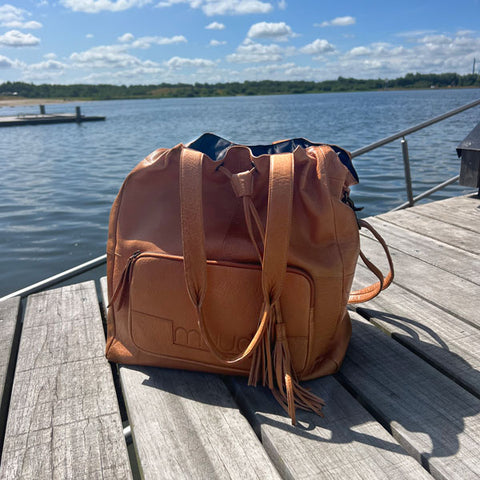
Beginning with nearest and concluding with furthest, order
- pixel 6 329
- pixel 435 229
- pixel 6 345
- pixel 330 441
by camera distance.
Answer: pixel 330 441 → pixel 6 345 → pixel 6 329 → pixel 435 229

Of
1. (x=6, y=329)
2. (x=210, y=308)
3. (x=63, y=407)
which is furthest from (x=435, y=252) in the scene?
(x=6, y=329)

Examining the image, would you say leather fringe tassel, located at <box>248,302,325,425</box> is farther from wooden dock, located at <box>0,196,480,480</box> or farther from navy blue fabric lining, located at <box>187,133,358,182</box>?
navy blue fabric lining, located at <box>187,133,358,182</box>

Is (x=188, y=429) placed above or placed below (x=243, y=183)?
below

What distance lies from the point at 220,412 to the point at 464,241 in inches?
71.7

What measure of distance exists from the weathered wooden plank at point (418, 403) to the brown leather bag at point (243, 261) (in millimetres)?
129

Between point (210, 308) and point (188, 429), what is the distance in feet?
0.99

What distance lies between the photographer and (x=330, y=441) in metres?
1.07

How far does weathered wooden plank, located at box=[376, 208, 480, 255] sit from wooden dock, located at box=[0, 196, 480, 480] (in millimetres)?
727

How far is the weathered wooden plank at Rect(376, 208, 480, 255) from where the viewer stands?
242cm

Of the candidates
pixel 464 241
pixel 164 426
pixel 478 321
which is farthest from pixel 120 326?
pixel 464 241

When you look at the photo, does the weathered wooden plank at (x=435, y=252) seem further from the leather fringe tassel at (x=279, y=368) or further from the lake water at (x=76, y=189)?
the lake water at (x=76, y=189)

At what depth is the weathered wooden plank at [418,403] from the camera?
1.02 m

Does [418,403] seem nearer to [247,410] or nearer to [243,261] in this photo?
[247,410]

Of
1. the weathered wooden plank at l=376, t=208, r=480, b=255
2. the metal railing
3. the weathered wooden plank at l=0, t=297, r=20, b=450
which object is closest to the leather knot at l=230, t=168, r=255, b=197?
the weathered wooden plank at l=0, t=297, r=20, b=450
